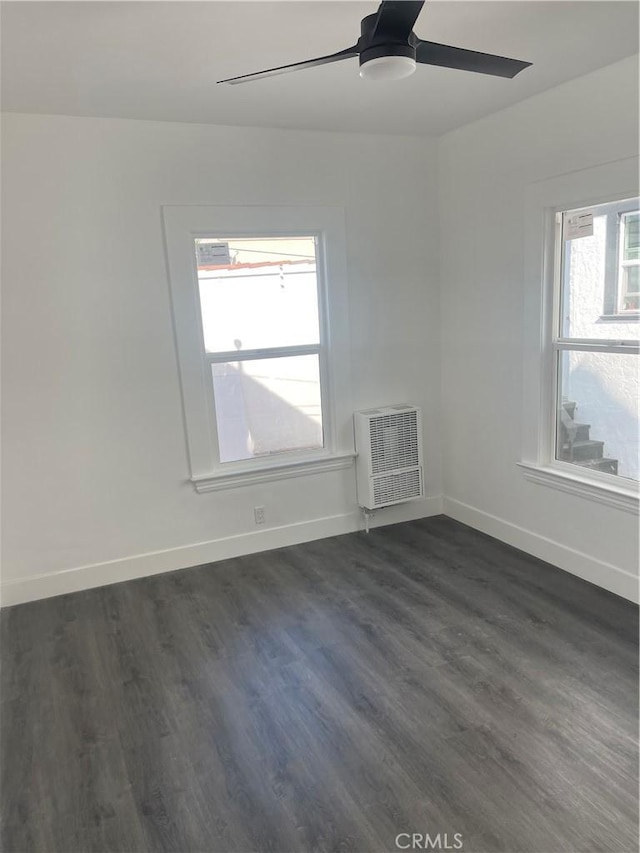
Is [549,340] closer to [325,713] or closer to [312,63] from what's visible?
[312,63]

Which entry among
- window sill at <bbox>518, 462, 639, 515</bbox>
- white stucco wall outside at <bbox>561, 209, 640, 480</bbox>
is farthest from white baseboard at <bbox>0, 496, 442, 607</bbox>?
white stucco wall outside at <bbox>561, 209, 640, 480</bbox>

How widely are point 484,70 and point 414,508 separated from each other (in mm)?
2868

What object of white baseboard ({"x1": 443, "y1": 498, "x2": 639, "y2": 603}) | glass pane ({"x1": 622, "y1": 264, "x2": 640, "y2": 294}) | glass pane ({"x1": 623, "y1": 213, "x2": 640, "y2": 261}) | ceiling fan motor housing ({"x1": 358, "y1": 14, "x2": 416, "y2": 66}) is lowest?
white baseboard ({"x1": 443, "y1": 498, "x2": 639, "y2": 603})

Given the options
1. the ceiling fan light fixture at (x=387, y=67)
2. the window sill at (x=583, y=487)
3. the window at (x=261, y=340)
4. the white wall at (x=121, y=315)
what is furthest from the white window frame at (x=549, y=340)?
the ceiling fan light fixture at (x=387, y=67)

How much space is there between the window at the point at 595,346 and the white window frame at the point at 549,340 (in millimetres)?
22

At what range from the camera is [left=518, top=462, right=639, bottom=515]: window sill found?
286cm

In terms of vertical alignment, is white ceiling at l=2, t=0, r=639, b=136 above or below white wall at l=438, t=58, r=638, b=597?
above

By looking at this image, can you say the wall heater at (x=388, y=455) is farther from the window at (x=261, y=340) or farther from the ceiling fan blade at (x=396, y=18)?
the ceiling fan blade at (x=396, y=18)

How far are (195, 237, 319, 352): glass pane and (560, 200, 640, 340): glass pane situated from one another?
1.49 metres

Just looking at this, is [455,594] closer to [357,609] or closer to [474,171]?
[357,609]

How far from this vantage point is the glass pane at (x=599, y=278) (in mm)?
2832

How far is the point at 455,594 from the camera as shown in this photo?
3.14 metres

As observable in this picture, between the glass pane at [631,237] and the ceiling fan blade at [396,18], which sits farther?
the glass pane at [631,237]

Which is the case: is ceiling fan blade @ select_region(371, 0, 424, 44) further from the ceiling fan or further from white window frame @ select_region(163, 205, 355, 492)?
white window frame @ select_region(163, 205, 355, 492)
